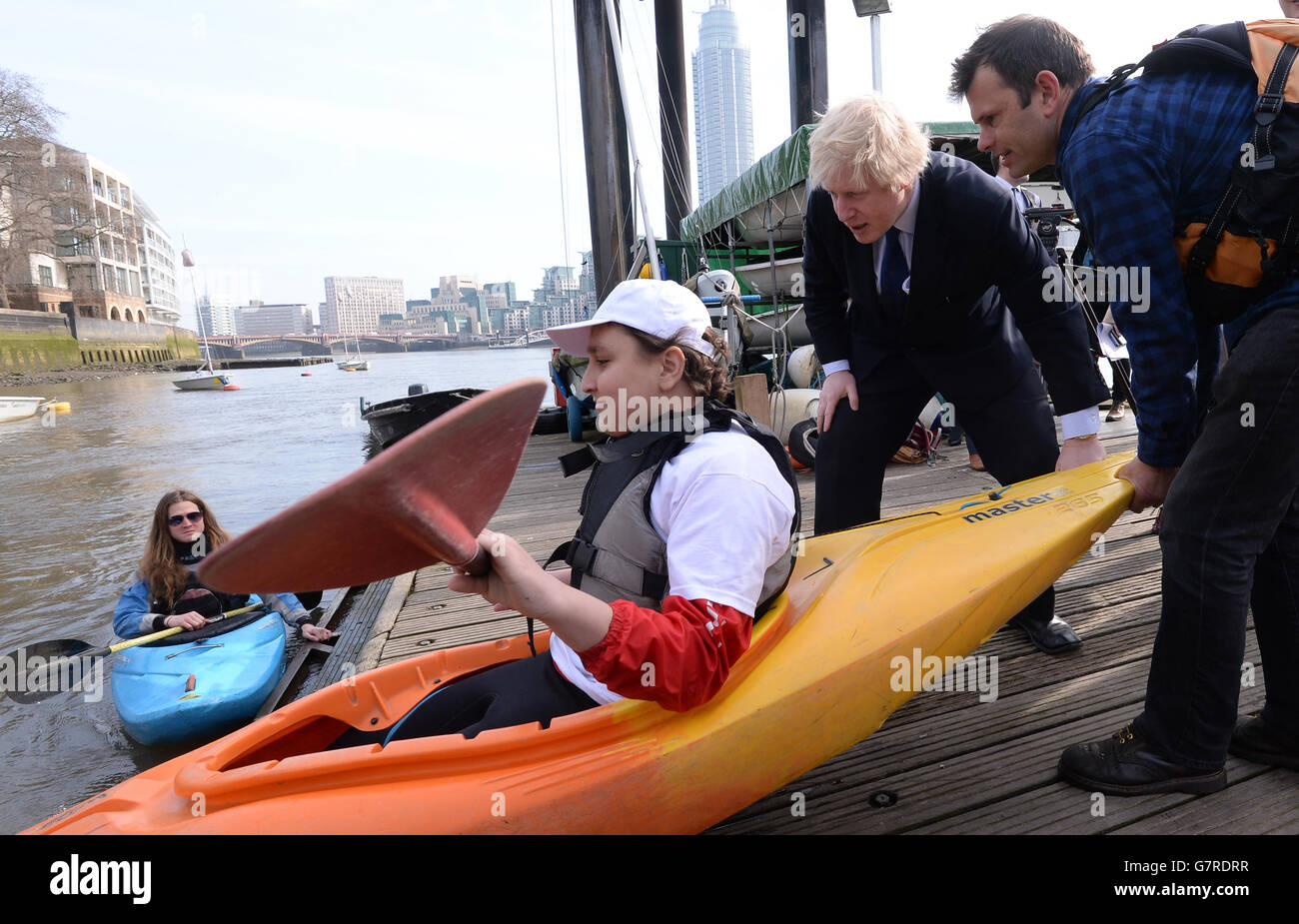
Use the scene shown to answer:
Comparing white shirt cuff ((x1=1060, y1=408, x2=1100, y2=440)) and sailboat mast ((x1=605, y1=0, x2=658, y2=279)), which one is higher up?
sailboat mast ((x1=605, y1=0, x2=658, y2=279))

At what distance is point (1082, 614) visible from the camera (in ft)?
9.64

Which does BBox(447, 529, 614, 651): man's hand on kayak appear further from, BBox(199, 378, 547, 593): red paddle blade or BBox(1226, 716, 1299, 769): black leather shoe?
A: BBox(1226, 716, 1299, 769): black leather shoe

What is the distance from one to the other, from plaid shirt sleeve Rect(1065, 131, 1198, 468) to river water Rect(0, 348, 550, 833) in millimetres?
4475

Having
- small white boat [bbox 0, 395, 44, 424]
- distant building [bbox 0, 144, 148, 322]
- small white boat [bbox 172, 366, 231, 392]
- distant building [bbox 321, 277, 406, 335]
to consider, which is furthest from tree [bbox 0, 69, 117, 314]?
distant building [bbox 321, 277, 406, 335]

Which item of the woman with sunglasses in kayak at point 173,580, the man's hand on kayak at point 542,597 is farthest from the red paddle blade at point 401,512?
the woman with sunglasses in kayak at point 173,580

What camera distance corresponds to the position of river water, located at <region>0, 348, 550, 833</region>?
411 cm

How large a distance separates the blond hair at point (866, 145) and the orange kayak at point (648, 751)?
1005mm

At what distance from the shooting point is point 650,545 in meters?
1.52

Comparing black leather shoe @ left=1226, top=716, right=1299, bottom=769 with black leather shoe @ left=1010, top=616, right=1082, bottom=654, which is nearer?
black leather shoe @ left=1226, top=716, right=1299, bottom=769

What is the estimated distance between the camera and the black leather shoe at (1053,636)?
2.63 m

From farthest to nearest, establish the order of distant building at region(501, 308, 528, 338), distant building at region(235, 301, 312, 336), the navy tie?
distant building at region(235, 301, 312, 336) → distant building at region(501, 308, 528, 338) → the navy tie

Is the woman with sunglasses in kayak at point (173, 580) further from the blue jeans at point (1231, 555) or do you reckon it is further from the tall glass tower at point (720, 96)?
→ the tall glass tower at point (720, 96)
